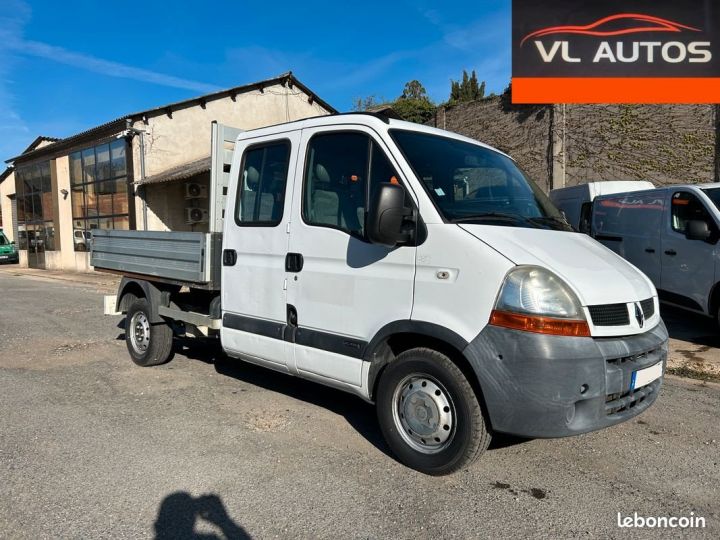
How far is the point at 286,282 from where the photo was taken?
404 centimetres

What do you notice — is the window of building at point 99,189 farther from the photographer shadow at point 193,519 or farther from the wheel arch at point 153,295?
the photographer shadow at point 193,519

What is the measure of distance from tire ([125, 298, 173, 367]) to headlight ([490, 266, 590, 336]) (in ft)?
14.0

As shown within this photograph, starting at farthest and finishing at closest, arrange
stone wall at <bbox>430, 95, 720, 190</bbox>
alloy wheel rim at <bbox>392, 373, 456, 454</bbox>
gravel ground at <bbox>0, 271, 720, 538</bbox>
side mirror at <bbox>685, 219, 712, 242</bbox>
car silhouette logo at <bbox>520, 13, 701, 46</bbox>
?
car silhouette logo at <bbox>520, 13, 701, 46</bbox> < stone wall at <bbox>430, 95, 720, 190</bbox> < side mirror at <bbox>685, 219, 712, 242</bbox> < alloy wheel rim at <bbox>392, 373, 456, 454</bbox> < gravel ground at <bbox>0, 271, 720, 538</bbox>

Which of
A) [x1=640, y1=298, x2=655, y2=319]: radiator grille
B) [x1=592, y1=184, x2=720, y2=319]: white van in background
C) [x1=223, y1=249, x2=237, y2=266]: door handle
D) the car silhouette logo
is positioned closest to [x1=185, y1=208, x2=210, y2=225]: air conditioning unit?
the car silhouette logo

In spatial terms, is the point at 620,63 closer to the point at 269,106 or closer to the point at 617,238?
the point at 617,238

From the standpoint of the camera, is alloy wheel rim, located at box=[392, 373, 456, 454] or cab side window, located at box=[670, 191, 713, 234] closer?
alloy wheel rim, located at box=[392, 373, 456, 454]

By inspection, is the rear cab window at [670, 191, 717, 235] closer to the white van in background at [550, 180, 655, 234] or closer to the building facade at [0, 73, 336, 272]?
the white van in background at [550, 180, 655, 234]

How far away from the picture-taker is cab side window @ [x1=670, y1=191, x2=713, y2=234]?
686 cm

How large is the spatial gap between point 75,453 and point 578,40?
49.3ft

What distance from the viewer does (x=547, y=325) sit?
9.31 feet

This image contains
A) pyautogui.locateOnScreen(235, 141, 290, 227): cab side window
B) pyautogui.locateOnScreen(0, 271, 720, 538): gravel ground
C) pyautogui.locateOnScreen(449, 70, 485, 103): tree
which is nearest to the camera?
pyautogui.locateOnScreen(0, 271, 720, 538): gravel ground

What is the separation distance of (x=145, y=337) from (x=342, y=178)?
3.60 metres

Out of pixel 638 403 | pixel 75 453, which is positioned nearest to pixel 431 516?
pixel 638 403

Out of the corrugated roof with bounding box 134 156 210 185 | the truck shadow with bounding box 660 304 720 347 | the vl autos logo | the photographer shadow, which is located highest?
the vl autos logo
